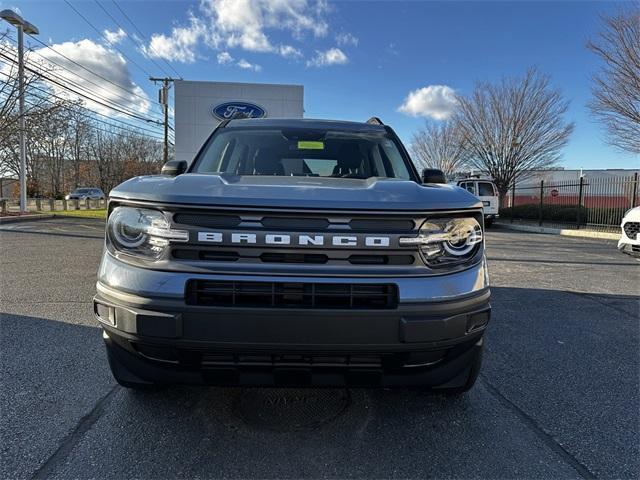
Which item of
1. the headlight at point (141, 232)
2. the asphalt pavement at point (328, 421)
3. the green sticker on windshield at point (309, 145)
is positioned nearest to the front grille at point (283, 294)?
the headlight at point (141, 232)

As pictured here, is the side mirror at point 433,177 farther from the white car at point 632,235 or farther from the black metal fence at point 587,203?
the black metal fence at point 587,203

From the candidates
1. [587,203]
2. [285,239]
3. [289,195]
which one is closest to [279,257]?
[285,239]

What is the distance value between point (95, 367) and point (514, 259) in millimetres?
8130

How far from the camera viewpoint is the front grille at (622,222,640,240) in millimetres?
5491

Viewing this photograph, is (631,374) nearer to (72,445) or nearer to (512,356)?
(512,356)

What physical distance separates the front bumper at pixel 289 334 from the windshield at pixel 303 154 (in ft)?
4.42

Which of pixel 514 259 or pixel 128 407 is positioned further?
pixel 514 259

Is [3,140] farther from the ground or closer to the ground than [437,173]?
farther from the ground

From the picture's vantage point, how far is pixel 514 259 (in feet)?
28.3

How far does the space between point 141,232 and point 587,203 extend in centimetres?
1861

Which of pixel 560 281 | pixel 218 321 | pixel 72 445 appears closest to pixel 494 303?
pixel 560 281

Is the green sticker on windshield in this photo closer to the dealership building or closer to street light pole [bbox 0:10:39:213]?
the dealership building

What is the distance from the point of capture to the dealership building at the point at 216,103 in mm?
12305

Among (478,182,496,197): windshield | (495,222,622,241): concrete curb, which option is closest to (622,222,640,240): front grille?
(495,222,622,241): concrete curb
